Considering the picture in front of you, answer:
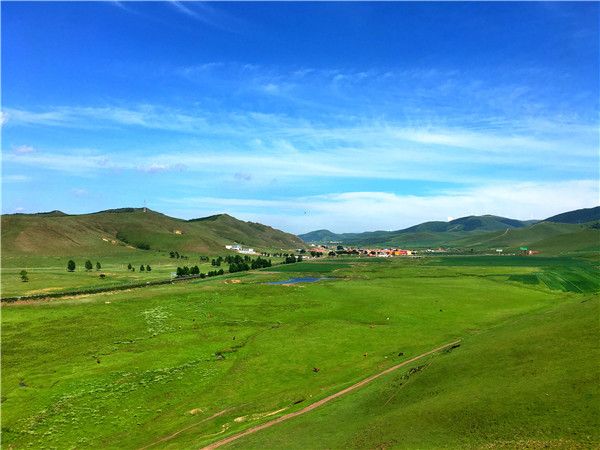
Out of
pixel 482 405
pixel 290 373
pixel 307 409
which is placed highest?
pixel 482 405

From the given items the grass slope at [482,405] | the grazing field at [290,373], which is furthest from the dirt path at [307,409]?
the grass slope at [482,405]

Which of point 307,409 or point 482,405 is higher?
point 482,405

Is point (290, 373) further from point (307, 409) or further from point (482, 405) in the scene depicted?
point (482, 405)

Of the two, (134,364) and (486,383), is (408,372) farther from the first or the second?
(134,364)

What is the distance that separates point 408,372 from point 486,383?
10.9 metres

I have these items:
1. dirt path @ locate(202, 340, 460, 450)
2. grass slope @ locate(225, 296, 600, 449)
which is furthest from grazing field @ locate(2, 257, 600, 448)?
dirt path @ locate(202, 340, 460, 450)

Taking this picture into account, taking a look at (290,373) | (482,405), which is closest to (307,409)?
(290,373)

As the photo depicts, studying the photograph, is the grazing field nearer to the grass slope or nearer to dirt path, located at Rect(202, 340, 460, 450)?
the grass slope

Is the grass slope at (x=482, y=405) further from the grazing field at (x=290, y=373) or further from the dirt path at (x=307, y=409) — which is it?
Answer: the dirt path at (x=307, y=409)

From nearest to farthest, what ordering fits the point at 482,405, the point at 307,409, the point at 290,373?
the point at 482,405, the point at 307,409, the point at 290,373

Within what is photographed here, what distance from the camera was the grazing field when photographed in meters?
30.7

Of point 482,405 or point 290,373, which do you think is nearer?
point 482,405

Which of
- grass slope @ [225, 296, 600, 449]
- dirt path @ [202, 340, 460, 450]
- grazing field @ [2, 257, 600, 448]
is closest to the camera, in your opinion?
grass slope @ [225, 296, 600, 449]

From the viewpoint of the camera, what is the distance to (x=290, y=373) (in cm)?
5412
